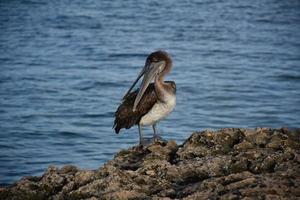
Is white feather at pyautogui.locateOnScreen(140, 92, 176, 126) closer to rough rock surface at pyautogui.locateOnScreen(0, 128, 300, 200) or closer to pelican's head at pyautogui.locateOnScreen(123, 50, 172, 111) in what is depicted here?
pelican's head at pyautogui.locateOnScreen(123, 50, 172, 111)

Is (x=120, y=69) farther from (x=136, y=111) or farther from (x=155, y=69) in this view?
(x=136, y=111)

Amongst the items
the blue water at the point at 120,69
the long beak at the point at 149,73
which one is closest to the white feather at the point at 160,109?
the long beak at the point at 149,73

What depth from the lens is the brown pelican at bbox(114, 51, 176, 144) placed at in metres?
9.61

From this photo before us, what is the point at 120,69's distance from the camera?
2386 cm

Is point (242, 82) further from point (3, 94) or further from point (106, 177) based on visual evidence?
point (106, 177)


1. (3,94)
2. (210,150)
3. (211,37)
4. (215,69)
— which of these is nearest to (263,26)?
(211,37)

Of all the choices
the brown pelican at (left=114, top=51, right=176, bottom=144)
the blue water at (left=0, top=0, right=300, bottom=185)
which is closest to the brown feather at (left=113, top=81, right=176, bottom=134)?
the brown pelican at (left=114, top=51, right=176, bottom=144)

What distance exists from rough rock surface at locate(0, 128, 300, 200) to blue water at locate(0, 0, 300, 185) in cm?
631

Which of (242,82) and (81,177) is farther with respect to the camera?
(242,82)

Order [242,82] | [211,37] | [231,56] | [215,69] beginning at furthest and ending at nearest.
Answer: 1. [211,37]
2. [231,56]
3. [215,69]
4. [242,82]

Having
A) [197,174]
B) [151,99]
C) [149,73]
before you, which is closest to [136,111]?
[151,99]

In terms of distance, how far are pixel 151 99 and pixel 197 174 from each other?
3168mm

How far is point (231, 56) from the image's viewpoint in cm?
2644

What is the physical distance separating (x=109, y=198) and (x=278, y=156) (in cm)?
170
